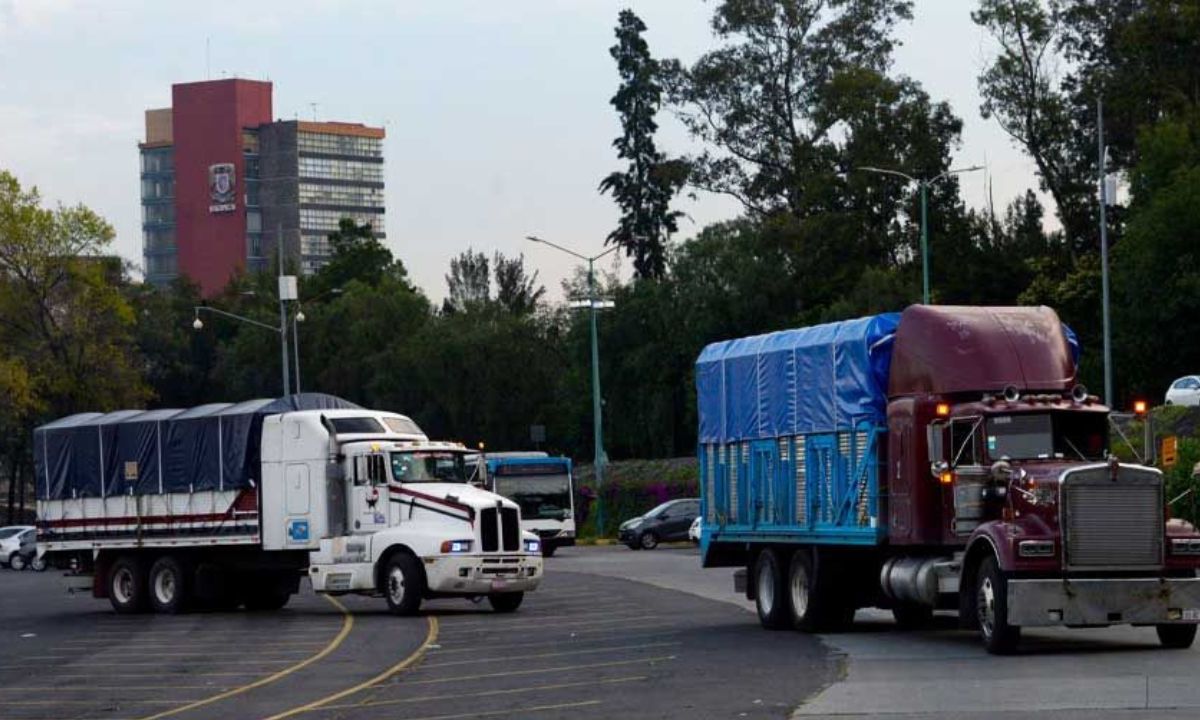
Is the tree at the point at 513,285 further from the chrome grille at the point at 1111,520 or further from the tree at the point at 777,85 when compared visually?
the chrome grille at the point at 1111,520

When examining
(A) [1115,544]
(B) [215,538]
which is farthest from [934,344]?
(B) [215,538]

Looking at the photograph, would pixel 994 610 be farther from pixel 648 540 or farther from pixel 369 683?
pixel 648 540

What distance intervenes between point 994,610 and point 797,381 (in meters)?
5.16

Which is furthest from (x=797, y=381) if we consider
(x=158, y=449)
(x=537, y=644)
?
(x=158, y=449)

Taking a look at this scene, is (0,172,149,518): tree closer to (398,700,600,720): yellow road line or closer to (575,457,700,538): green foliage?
(575,457,700,538): green foliage

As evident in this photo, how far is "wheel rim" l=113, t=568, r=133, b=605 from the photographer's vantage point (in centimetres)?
3744

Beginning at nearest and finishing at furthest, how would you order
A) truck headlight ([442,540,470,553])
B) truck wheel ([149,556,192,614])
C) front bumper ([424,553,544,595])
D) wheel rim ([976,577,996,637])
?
wheel rim ([976,577,996,637]), front bumper ([424,553,544,595]), truck headlight ([442,540,470,553]), truck wheel ([149,556,192,614])

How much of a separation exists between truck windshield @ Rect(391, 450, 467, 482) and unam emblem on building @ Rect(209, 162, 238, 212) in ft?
537

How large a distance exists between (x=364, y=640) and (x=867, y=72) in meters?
61.4

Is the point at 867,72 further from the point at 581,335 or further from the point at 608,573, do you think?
the point at 608,573

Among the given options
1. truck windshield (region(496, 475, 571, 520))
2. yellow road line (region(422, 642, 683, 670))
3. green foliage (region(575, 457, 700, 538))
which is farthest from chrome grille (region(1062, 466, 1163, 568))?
green foliage (region(575, 457, 700, 538))

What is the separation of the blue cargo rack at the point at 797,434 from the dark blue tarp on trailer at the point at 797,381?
1 cm

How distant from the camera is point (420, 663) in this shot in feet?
77.2

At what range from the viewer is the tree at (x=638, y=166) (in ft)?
334
